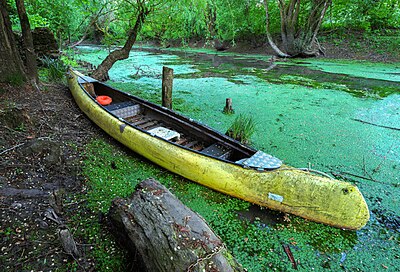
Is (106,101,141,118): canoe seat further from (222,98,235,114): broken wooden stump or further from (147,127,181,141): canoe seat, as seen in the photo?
(222,98,235,114): broken wooden stump

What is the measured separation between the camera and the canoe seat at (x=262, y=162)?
2150 mm

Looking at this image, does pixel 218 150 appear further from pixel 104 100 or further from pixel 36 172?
pixel 104 100

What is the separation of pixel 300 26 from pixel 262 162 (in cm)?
1144

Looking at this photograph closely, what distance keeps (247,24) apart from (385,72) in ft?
25.0

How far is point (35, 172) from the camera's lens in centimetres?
211

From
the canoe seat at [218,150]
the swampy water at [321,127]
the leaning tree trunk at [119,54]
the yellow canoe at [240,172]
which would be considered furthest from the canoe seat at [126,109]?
the leaning tree trunk at [119,54]

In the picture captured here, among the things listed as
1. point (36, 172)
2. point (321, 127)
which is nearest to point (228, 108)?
point (321, 127)

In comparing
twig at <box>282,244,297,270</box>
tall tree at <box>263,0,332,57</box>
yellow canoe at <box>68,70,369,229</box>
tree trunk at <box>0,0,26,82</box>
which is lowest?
twig at <box>282,244,297,270</box>

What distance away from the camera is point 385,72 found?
8.22 metres

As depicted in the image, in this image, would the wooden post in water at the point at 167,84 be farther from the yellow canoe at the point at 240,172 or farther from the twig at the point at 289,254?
the twig at the point at 289,254

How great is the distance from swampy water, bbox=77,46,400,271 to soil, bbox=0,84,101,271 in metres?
1.35

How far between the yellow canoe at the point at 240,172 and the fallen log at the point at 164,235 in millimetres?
781

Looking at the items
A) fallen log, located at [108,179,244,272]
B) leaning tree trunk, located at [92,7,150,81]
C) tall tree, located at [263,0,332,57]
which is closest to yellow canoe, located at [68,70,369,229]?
fallen log, located at [108,179,244,272]

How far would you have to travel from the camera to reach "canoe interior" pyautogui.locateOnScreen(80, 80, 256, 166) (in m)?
2.63
